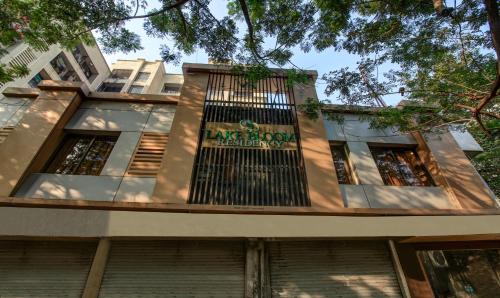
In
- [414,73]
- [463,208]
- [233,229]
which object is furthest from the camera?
A: [414,73]

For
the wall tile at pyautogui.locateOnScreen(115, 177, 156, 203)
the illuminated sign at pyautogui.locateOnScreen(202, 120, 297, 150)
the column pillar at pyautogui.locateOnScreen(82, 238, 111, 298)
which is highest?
the illuminated sign at pyautogui.locateOnScreen(202, 120, 297, 150)

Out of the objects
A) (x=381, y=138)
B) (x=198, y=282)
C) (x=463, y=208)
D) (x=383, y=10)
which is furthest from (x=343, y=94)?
(x=198, y=282)

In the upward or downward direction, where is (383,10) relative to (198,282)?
upward

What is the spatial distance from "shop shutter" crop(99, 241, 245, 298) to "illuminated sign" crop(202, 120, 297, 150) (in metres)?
2.89

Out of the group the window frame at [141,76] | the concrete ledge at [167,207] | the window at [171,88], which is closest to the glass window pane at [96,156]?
the concrete ledge at [167,207]

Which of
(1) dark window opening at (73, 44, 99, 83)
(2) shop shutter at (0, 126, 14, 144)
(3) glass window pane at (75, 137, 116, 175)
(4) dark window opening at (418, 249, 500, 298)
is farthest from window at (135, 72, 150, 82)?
(4) dark window opening at (418, 249, 500, 298)

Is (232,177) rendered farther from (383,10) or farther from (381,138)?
(383,10)

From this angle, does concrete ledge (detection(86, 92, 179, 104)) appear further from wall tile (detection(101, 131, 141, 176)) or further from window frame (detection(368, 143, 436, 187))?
window frame (detection(368, 143, 436, 187))

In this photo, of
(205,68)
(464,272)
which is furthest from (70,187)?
(464,272)

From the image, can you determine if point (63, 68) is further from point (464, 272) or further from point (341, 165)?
point (464, 272)

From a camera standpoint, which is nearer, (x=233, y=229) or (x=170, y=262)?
(x=233, y=229)

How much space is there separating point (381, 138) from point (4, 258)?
9784 millimetres

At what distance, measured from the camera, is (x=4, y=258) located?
13.8 ft

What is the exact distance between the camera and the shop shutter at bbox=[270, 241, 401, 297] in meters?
4.29
